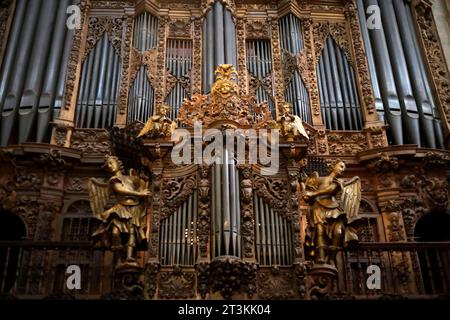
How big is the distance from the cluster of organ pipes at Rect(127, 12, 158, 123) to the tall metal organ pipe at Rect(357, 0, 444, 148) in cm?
570

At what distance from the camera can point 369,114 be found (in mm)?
15375

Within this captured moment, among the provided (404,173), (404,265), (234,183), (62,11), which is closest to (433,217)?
(404,173)

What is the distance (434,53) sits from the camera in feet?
55.8

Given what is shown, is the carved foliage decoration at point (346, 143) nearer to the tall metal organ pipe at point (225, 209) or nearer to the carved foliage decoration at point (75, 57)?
the tall metal organ pipe at point (225, 209)

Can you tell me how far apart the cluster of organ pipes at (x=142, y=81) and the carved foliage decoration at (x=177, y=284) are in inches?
198

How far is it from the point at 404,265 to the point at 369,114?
4213 millimetres

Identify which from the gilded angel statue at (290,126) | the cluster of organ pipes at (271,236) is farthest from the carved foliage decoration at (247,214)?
the gilded angel statue at (290,126)

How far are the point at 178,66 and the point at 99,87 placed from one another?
6.96 ft

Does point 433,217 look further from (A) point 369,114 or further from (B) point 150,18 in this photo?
(B) point 150,18

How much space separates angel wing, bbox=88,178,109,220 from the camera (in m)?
12.1

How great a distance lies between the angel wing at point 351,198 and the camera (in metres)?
12.1

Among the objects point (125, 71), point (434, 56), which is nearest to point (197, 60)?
point (125, 71)

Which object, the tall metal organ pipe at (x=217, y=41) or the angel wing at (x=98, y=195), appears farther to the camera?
the tall metal organ pipe at (x=217, y=41)

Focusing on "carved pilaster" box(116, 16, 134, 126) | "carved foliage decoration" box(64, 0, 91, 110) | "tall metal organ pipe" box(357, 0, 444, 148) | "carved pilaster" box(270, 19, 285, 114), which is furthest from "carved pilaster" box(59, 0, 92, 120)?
"tall metal organ pipe" box(357, 0, 444, 148)
